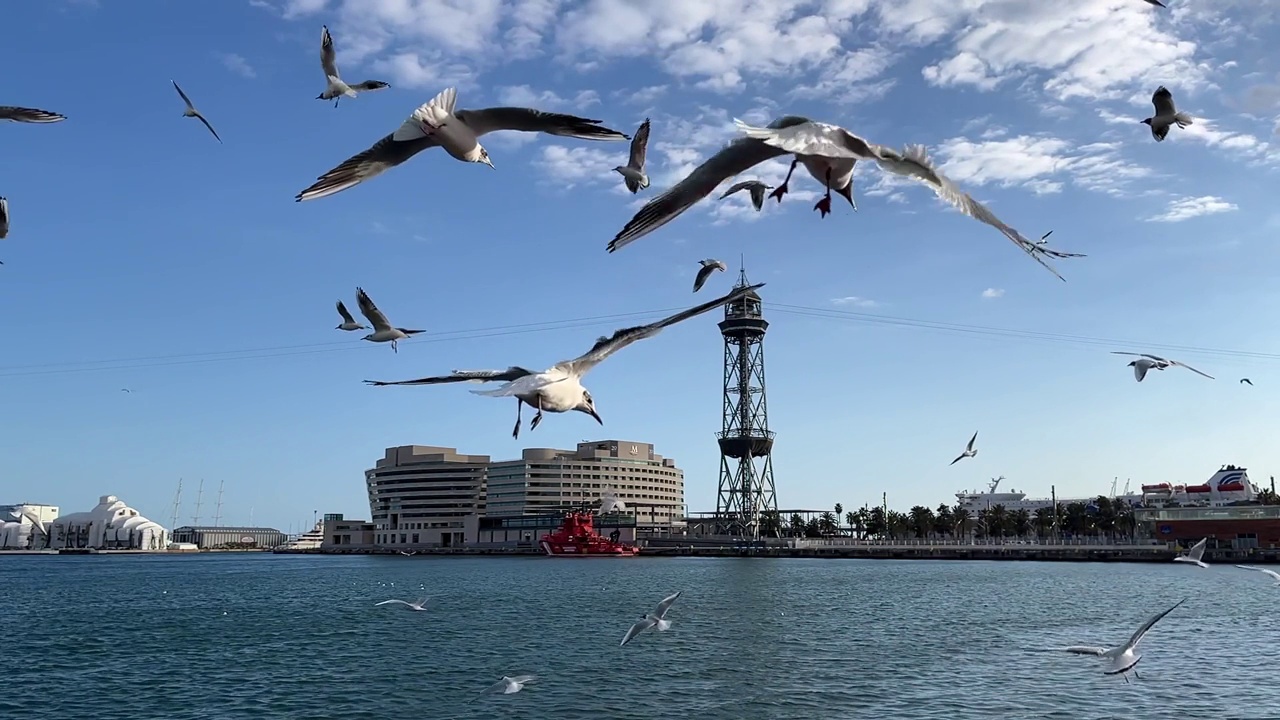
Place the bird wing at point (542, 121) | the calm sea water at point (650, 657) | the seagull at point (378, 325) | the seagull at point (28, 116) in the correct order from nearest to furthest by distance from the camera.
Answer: the bird wing at point (542, 121) < the seagull at point (28, 116) < the seagull at point (378, 325) < the calm sea water at point (650, 657)

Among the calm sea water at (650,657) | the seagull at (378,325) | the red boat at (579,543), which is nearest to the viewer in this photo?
the seagull at (378,325)

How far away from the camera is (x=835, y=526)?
190375 mm

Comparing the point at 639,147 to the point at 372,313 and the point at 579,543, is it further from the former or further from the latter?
the point at 579,543

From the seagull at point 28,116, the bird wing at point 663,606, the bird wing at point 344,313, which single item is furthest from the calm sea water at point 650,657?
the seagull at point 28,116

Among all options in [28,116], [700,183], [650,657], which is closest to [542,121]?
[700,183]

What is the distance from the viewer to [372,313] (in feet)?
40.8

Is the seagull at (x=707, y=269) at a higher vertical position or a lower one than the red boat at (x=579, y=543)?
higher

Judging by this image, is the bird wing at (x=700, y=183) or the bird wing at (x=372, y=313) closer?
the bird wing at (x=700, y=183)

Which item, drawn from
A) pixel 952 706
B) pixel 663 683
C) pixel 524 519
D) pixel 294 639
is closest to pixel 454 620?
pixel 294 639

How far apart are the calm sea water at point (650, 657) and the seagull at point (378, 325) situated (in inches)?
495

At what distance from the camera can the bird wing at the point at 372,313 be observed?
1239 centimetres

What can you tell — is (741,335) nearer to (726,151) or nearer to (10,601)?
(10,601)

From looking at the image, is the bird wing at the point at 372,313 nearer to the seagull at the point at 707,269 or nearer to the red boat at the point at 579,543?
the seagull at the point at 707,269

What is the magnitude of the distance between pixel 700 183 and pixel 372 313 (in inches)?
276
